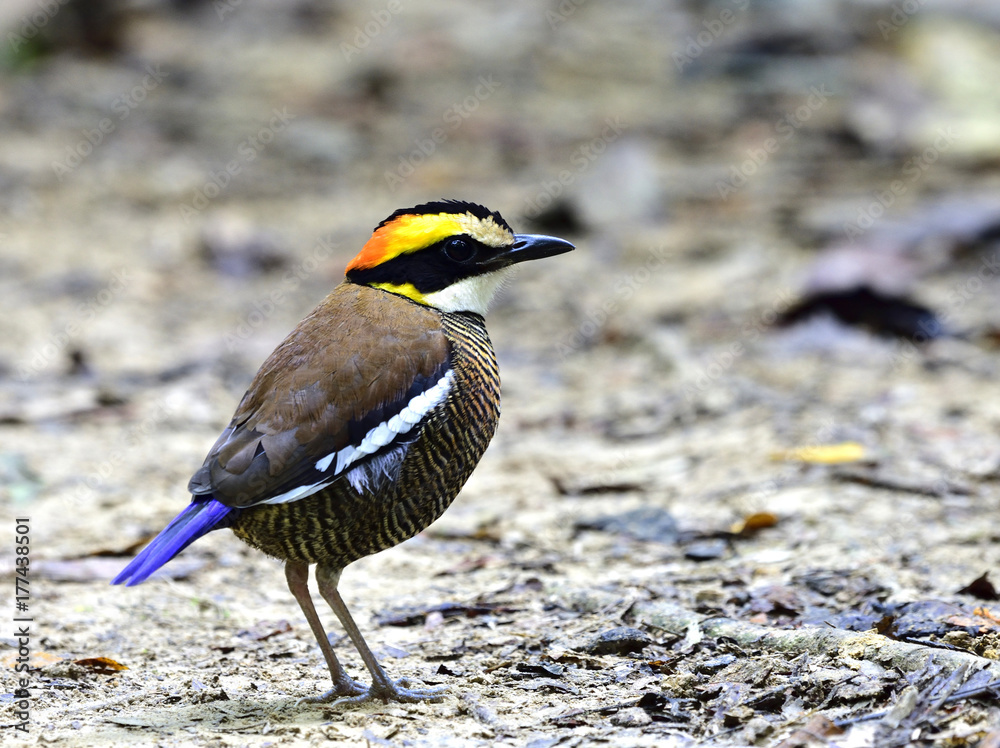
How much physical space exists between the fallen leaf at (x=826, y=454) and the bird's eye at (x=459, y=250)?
2.47 m

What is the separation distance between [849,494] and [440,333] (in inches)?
96.9

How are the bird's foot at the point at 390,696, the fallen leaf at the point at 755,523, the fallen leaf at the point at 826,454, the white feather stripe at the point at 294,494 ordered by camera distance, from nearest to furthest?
the white feather stripe at the point at 294,494 → the bird's foot at the point at 390,696 → the fallen leaf at the point at 755,523 → the fallen leaf at the point at 826,454

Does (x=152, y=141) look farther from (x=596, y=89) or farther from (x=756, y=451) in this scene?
(x=756, y=451)

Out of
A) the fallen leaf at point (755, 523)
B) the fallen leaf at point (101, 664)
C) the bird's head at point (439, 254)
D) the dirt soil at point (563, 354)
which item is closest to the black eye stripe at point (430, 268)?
the bird's head at point (439, 254)

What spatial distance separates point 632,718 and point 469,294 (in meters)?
1.64

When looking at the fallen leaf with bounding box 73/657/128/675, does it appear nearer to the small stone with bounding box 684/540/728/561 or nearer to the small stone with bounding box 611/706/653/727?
the small stone with bounding box 611/706/653/727

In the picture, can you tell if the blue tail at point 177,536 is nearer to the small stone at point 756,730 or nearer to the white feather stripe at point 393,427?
the white feather stripe at point 393,427

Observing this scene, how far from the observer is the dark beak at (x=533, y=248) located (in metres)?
4.29

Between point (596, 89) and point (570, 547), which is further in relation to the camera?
point (596, 89)

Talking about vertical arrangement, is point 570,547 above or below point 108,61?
below

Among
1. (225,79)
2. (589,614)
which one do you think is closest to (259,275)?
(225,79)

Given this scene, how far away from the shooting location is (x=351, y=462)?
355 centimetres

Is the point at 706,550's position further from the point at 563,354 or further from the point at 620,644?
the point at 563,354

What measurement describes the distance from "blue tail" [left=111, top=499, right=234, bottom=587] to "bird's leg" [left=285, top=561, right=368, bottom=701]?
0.34 metres
